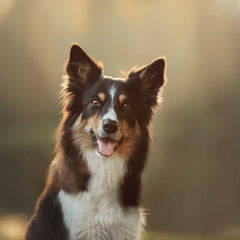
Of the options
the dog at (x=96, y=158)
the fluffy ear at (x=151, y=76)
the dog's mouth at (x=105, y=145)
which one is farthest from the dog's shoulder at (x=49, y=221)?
the fluffy ear at (x=151, y=76)

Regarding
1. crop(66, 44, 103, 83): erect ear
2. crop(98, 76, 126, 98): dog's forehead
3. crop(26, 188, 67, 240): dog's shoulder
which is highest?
crop(66, 44, 103, 83): erect ear

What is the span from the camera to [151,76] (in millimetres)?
5297

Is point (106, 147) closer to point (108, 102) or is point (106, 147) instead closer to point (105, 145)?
point (105, 145)

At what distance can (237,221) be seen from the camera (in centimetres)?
1216

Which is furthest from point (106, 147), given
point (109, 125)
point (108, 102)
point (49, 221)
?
point (49, 221)

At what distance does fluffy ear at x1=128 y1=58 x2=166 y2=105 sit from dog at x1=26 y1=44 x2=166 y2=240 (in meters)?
0.01

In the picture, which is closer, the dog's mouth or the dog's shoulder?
the dog's shoulder

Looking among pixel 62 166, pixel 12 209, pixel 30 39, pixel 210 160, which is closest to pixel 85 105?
pixel 62 166

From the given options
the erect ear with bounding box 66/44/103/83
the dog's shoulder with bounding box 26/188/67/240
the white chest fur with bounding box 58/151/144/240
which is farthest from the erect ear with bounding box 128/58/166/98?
the dog's shoulder with bounding box 26/188/67/240

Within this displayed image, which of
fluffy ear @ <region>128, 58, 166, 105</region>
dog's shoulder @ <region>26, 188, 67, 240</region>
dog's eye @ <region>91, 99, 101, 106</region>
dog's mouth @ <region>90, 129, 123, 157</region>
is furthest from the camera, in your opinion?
fluffy ear @ <region>128, 58, 166, 105</region>

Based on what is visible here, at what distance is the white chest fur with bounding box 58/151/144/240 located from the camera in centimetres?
452

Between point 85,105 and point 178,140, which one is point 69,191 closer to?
point 85,105

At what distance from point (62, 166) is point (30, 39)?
8699mm

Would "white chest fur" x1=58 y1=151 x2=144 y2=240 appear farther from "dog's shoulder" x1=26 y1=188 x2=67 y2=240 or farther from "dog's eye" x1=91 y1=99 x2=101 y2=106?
"dog's eye" x1=91 y1=99 x2=101 y2=106
